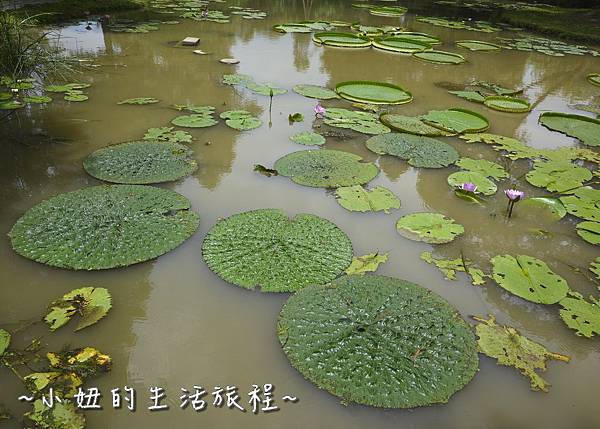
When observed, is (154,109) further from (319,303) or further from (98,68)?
(319,303)

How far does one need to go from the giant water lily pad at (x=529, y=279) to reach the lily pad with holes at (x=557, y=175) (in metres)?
1.19

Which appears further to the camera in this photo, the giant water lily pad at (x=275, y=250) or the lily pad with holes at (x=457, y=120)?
the lily pad with holes at (x=457, y=120)

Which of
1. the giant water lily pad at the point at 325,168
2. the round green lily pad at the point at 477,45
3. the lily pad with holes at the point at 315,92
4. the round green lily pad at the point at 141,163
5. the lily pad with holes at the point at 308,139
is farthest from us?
the round green lily pad at the point at 477,45

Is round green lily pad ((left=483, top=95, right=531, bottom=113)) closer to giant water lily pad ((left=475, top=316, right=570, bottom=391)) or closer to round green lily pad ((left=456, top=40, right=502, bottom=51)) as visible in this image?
round green lily pad ((left=456, top=40, right=502, bottom=51))

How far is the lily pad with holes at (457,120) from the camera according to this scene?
4.39 m

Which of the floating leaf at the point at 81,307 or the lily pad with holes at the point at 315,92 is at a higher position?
the lily pad with holes at the point at 315,92

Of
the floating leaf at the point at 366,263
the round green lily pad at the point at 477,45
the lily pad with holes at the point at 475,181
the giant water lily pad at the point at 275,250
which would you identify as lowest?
the floating leaf at the point at 366,263

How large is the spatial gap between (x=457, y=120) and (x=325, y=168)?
201 centimetres

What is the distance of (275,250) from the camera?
2453mm

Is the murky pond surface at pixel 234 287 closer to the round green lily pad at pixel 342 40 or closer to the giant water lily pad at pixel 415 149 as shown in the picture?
the giant water lily pad at pixel 415 149

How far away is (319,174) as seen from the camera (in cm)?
335

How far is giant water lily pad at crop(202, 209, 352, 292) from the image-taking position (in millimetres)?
2273

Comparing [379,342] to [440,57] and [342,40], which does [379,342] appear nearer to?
[440,57]

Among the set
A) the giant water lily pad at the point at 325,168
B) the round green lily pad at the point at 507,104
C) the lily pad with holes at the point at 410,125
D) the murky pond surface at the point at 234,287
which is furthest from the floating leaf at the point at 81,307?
the round green lily pad at the point at 507,104
